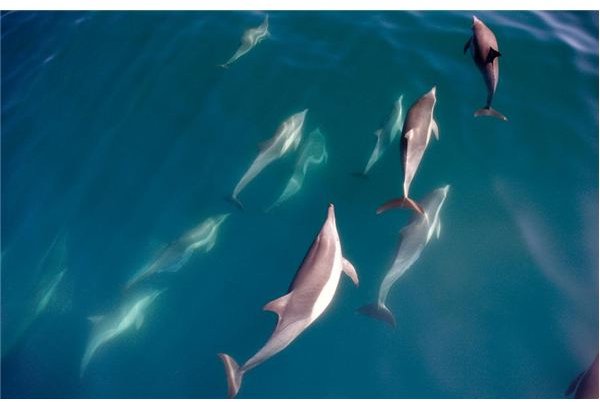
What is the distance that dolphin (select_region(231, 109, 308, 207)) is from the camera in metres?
7.65

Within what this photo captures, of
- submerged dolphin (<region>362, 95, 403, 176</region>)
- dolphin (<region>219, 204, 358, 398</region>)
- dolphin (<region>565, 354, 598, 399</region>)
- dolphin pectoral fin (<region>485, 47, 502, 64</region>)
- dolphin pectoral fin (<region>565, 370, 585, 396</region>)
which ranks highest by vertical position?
dolphin pectoral fin (<region>485, 47, 502, 64</region>)

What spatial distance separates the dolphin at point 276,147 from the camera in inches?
301

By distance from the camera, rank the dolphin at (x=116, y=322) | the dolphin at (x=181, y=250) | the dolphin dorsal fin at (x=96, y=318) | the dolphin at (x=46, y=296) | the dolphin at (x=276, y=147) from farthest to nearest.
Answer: the dolphin at (x=276, y=147) < the dolphin at (x=46, y=296) < the dolphin at (x=181, y=250) < the dolphin dorsal fin at (x=96, y=318) < the dolphin at (x=116, y=322)

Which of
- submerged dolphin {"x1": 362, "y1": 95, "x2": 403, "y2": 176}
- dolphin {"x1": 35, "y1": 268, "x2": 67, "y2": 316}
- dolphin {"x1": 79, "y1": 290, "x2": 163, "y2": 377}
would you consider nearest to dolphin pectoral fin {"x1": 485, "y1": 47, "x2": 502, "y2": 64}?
submerged dolphin {"x1": 362, "y1": 95, "x2": 403, "y2": 176}

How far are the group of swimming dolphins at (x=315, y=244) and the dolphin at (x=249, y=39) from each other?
2.58m

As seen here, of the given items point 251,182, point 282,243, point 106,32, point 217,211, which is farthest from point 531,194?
point 106,32

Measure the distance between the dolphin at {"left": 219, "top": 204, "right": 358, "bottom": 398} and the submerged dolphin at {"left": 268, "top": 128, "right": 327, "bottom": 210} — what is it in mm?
2425

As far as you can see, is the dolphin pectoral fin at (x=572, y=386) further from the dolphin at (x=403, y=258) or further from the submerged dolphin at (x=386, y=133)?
the submerged dolphin at (x=386, y=133)

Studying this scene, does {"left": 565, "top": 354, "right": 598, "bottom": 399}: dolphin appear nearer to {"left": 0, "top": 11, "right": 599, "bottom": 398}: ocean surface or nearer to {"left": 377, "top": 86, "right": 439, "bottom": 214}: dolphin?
{"left": 0, "top": 11, "right": 599, "bottom": 398}: ocean surface

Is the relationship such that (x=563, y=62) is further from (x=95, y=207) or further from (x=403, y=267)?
(x=95, y=207)

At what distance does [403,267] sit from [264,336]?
2.45 m

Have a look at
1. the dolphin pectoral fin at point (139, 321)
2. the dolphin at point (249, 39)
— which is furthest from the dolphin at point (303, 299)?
the dolphin at point (249, 39)

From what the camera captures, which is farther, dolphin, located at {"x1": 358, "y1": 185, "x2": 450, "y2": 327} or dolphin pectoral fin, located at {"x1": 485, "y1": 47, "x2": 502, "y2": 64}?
dolphin pectoral fin, located at {"x1": 485, "y1": 47, "x2": 502, "y2": 64}

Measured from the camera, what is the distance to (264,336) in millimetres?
6559
